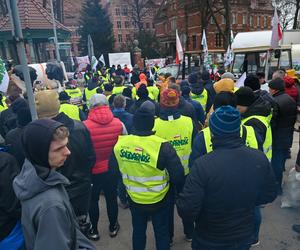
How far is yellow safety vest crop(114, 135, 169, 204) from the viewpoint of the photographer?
290 centimetres

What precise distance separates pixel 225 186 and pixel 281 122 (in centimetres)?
294

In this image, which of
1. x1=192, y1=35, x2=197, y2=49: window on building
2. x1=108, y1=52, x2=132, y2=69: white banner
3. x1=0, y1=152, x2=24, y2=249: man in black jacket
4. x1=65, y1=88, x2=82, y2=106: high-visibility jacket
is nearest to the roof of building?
x1=108, y1=52, x2=132, y2=69: white banner

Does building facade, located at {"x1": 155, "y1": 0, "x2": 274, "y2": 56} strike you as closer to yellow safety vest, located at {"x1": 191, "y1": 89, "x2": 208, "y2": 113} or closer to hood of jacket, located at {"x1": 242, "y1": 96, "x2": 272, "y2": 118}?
yellow safety vest, located at {"x1": 191, "y1": 89, "x2": 208, "y2": 113}

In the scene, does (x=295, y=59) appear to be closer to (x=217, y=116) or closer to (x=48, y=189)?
(x=217, y=116)

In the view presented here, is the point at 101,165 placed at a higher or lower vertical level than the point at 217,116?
lower

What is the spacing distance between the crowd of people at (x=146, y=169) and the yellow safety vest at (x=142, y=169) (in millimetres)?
10

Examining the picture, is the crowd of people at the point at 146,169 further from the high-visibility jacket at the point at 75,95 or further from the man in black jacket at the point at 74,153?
the high-visibility jacket at the point at 75,95

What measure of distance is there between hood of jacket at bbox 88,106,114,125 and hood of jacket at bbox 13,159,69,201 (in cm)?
206

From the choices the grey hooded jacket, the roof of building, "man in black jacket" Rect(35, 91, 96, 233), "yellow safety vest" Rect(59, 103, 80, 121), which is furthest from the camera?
the roof of building

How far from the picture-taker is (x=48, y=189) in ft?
5.69

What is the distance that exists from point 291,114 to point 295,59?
12246 millimetres

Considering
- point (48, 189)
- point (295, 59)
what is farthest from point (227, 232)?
point (295, 59)

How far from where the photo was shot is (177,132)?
372 cm

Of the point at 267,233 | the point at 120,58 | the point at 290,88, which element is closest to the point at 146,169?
the point at 267,233
